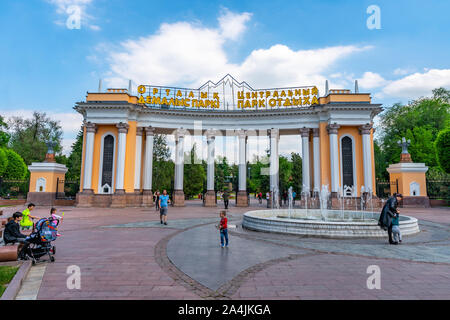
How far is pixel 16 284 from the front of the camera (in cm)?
454

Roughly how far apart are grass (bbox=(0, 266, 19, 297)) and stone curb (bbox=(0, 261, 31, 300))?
3.4 inches

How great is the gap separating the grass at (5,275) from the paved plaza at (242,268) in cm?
33

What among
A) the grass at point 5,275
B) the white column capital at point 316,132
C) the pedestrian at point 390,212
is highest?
the white column capital at point 316,132

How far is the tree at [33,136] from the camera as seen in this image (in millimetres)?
41719

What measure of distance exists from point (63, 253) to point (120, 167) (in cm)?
1890

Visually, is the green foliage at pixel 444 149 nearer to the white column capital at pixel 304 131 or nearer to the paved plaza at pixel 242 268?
the white column capital at pixel 304 131

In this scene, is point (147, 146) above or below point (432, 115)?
below

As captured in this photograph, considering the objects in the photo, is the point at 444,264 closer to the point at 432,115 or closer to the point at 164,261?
the point at 164,261

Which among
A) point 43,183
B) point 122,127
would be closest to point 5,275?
point 122,127

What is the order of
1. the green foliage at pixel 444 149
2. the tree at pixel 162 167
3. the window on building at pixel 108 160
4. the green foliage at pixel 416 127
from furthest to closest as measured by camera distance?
the tree at pixel 162 167 → the green foliage at pixel 416 127 → the window on building at pixel 108 160 → the green foliage at pixel 444 149

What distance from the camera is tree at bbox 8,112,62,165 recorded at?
41719 millimetres

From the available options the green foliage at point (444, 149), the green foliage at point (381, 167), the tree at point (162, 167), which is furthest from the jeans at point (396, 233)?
the green foliage at point (381, 167)
